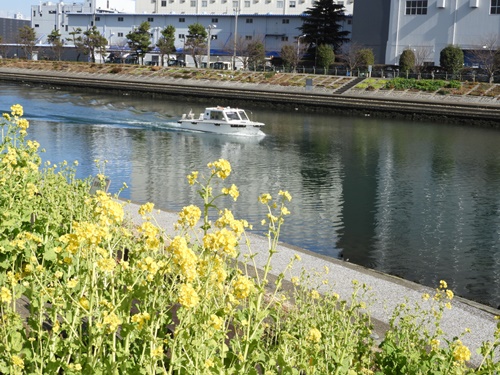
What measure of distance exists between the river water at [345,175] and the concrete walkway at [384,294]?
10.4ft

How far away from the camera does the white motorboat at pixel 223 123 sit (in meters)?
40.2

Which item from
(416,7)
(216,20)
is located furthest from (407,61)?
(216,20)

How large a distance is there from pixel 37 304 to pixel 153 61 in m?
96.2

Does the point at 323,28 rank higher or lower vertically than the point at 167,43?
higher

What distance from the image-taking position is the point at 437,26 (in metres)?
69.6

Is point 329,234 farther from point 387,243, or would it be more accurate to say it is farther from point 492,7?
point 492,7

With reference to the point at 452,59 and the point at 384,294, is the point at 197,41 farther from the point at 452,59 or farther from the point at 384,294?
the point at 384,294

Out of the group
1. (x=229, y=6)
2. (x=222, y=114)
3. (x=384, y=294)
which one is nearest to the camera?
(x=384, y=294)

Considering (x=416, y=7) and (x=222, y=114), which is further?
(x=416, y=7)

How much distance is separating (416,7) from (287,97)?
1796cm

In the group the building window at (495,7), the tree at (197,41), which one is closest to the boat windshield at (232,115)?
the building window at (495,7)

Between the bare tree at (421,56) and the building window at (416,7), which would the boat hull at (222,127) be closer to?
the bare tree at (421,56)

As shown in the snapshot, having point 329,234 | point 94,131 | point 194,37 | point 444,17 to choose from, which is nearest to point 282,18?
point 194,37

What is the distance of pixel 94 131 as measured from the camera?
39812 millimetres
